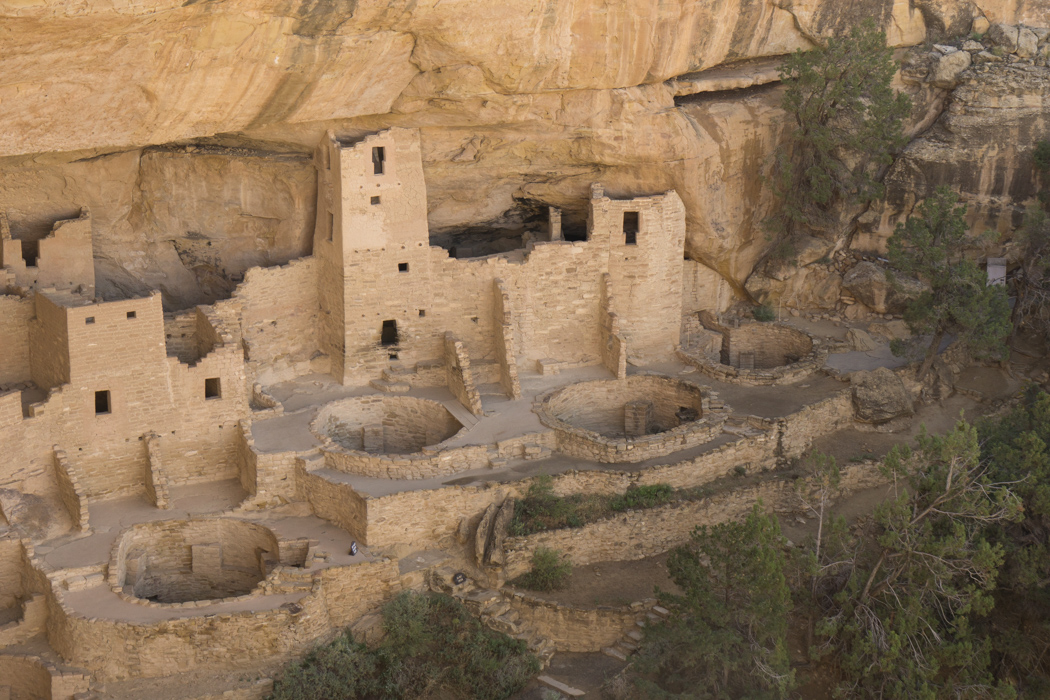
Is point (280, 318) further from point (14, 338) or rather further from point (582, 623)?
point (582, 623)

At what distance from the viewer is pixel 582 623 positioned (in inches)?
840

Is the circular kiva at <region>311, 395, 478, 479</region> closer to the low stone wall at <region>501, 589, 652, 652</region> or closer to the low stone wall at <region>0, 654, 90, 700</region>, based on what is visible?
the low stone wall at <region>501, 589, 652, 652</region>

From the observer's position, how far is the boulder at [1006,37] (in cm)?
2614

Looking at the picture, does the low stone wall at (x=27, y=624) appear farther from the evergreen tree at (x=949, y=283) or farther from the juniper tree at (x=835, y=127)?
the evergreen tree at (x=949, y=283)

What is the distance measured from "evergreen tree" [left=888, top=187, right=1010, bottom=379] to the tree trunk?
0.04 meters

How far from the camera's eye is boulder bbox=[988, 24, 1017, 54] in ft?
85.8

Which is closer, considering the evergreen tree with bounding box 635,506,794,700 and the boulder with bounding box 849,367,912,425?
the evergreen tree with bounding box 635,506,794,700

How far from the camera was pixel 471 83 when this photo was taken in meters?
22.4

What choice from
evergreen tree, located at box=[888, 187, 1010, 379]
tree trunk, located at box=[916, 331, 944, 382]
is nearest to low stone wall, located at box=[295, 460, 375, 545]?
evergreen tree, located at box=[888, 187, 1010, 379]

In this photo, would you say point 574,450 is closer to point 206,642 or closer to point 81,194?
point 206,642

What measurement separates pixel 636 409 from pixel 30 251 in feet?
37.6

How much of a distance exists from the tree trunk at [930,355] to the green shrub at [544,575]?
873 cm

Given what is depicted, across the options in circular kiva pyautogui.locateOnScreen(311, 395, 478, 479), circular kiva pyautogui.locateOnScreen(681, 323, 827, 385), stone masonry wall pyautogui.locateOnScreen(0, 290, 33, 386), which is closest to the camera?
stone masonry wall pyautogui.locateOnScreen(0, 290, 33, 386)

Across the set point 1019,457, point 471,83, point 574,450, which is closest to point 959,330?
point 1019,457
